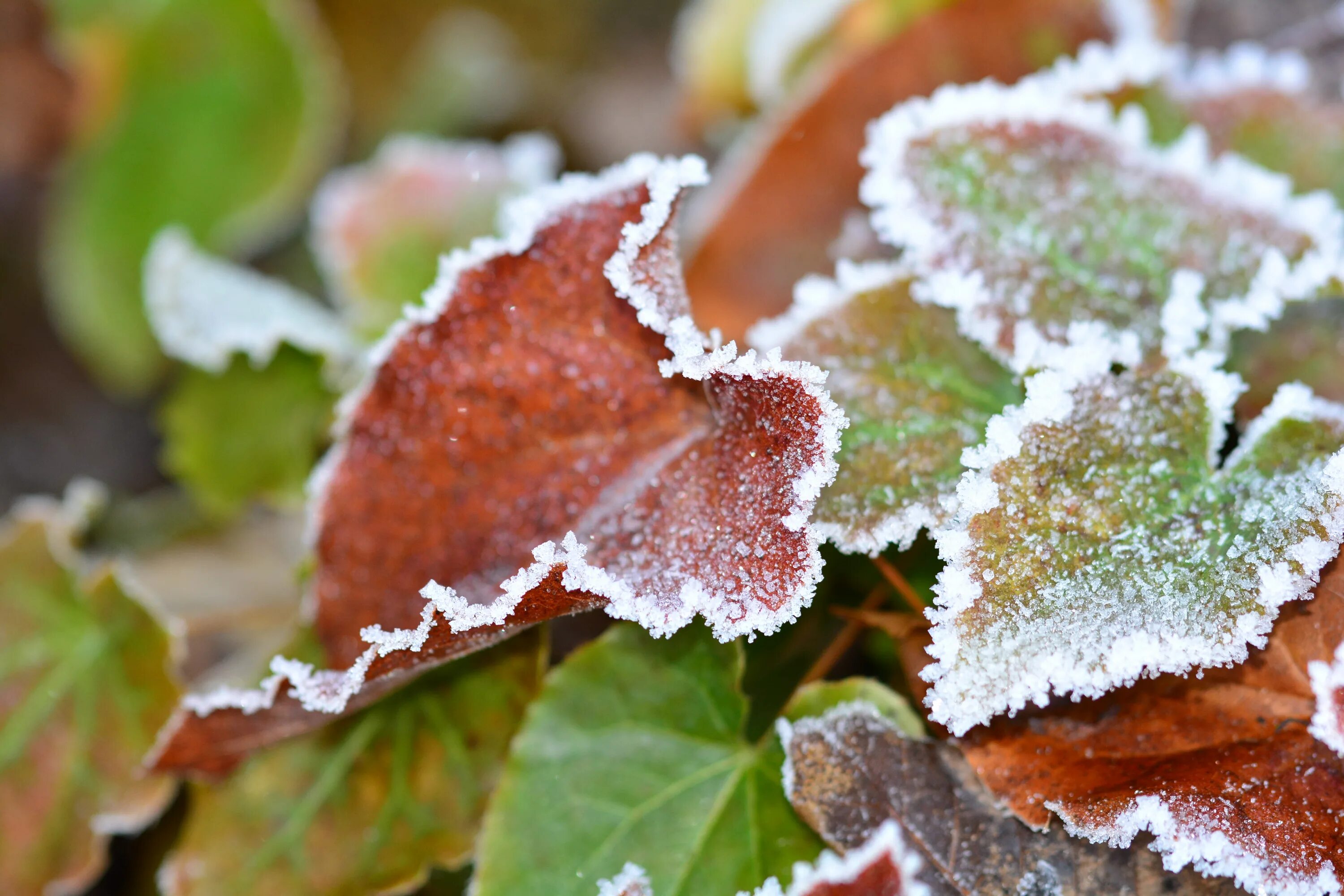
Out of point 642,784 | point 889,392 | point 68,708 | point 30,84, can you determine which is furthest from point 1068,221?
point 30,84

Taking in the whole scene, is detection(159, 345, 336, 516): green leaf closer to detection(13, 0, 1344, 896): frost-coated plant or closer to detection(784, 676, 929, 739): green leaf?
detection(13, 0, 1344, 896): frost-coated plant

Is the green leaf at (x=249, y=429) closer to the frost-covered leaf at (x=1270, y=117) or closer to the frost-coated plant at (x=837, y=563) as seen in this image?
the frost-coated plant at (x=837, y=563)

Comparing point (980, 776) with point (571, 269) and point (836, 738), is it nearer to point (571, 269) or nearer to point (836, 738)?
point (836, 738)

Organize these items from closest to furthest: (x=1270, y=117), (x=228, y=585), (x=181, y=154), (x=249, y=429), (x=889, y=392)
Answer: (x=889, y=392), (x=1270, y=117), (x=249, y=429), (x=228, y=585), (x=181, y=154)

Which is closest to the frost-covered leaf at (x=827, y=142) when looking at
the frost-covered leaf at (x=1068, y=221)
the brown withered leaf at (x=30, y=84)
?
the frost-covered leaf at (x=1068, y=221)

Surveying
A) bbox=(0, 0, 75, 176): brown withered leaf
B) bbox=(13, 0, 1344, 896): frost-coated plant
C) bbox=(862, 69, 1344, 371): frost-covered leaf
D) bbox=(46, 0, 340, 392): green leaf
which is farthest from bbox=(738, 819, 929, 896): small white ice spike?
bbox=(0, 0, 75, 176): brown withered leaf

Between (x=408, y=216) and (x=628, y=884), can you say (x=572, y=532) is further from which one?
(x=408, y=216)
